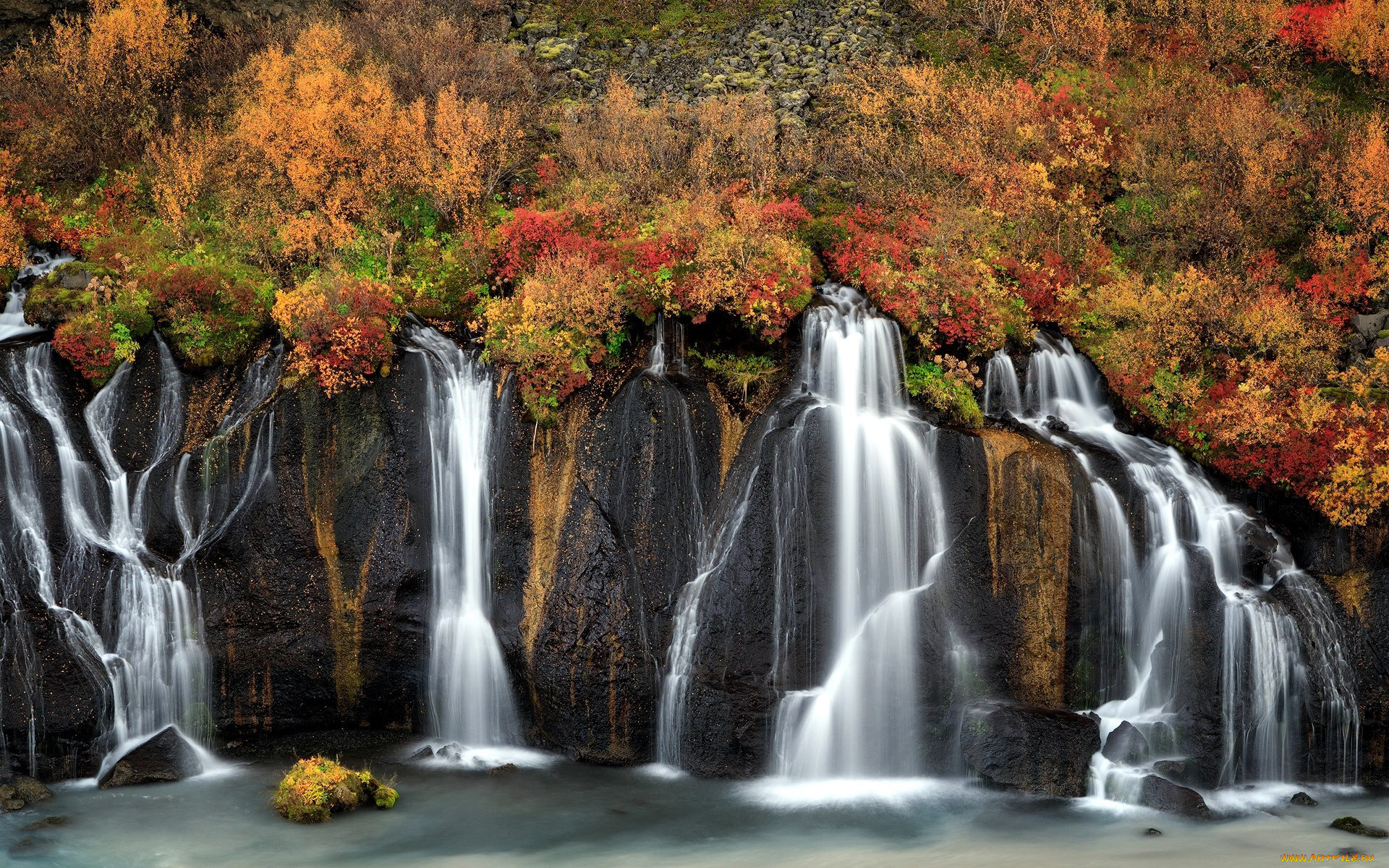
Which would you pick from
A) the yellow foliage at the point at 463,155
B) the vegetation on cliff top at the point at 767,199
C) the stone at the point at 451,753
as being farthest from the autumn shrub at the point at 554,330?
the stone at the point at 451,753

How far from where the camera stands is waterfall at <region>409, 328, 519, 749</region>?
71.1 ft

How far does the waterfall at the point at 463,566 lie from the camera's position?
2166cm

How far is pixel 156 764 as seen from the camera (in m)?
20.0

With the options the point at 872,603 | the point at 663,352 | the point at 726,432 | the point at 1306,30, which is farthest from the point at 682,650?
the point at 1306,30

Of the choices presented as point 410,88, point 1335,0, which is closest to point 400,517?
point 410,88

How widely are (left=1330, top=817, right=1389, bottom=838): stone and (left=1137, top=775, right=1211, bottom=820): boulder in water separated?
6.27 ft

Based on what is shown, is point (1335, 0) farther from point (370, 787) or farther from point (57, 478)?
point (57, 478)

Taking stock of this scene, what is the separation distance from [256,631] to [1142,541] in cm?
1799

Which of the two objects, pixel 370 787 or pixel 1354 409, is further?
pixel 1354 409

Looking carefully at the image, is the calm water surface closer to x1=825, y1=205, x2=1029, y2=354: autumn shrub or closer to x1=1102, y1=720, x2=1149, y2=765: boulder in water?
x1=1102, y1=720, x2=1149, y2=765: boulder in water

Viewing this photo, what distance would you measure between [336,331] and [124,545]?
5967 millimetres

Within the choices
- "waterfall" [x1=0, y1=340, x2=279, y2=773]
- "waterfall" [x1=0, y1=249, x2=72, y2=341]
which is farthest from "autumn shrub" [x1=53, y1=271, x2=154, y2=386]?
"waterfall" [x1=0, y1=249, x2=72, y2=341]

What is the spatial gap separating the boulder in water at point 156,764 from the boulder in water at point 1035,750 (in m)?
14.9

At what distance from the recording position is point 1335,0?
32.0m
